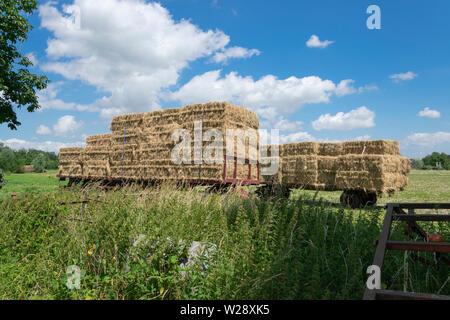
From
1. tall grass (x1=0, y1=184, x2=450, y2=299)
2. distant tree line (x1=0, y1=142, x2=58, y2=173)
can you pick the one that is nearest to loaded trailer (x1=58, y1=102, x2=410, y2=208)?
tall grass (x1=0, y1=184, x2=450, y2=299)

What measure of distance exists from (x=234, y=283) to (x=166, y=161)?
907cm

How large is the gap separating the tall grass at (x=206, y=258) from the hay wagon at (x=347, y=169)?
6910 mm

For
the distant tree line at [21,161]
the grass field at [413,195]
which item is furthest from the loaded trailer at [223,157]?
the distant tree line at [21,161]

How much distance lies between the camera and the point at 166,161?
12.0m

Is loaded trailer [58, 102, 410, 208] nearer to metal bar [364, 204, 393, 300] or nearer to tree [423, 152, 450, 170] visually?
metal bar [364, 204, 393, 300]

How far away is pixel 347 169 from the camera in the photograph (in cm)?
1307

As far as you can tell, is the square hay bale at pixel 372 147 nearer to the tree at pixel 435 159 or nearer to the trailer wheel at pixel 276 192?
the trailer wheel at pixel 276 192

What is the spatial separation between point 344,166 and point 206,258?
36.3ft

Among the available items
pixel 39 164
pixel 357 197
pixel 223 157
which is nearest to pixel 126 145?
pixel 223 157

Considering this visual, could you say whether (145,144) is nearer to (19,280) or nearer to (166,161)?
(166,161)

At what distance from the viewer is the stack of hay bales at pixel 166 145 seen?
411 inches

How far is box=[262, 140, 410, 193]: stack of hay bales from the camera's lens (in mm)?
12406
